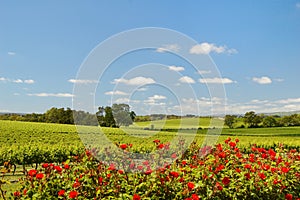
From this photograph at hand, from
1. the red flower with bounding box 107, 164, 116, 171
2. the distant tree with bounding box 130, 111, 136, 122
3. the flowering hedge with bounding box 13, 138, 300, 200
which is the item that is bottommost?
the flowering hedge with bounding box 13, 138, 300, 200

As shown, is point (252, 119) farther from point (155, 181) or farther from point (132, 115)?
point (155, 181)

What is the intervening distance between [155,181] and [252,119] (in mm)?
46692

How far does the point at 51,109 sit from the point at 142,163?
156ft

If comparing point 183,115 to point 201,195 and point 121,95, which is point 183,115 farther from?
point 201,195

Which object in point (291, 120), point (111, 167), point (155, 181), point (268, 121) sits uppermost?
point (291, 120)

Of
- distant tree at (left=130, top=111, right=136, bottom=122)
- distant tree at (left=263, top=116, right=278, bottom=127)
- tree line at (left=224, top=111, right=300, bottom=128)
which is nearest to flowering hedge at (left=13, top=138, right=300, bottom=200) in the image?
distant tree at (left=130, top=111, right=136, bottom=122)

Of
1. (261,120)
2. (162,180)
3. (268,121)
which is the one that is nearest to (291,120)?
(268,121)

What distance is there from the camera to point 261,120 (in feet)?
159

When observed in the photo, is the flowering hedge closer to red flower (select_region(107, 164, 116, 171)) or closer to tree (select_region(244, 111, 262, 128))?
red flower (select_region(107, 164, 116, 171))

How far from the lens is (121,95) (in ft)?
18.3

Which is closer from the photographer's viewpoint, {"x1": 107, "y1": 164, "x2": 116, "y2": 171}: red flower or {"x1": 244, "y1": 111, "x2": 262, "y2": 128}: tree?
{"x1": 107, "y1": 164, "x2": 116, "y2": 171}: red flower

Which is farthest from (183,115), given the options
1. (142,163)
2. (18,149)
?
(18,149)

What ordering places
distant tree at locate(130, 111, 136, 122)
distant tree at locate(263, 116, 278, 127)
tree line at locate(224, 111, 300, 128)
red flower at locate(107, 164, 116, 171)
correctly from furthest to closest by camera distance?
distant tree at locate(263, 116, 278, 127) < tree line at locate(224, 111, 300, 128) < distant tree at locate(130, 111, 136, 122) < red flower at locate(107, 164, 116, 171)

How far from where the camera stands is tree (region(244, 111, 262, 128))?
47.5m
